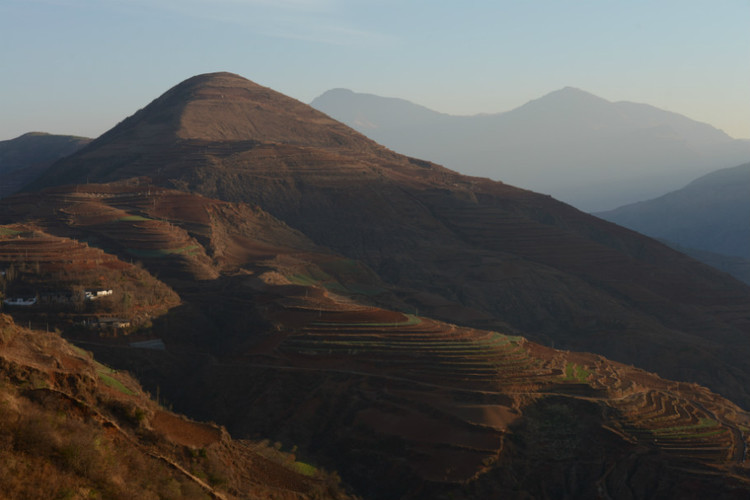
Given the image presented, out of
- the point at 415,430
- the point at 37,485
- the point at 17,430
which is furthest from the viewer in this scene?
the point at 415,430

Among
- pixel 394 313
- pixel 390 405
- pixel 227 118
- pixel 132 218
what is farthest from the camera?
pixel 227 118

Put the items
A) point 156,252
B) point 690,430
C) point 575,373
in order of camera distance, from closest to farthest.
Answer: point 690,430 → point 575,373 → point 156,252

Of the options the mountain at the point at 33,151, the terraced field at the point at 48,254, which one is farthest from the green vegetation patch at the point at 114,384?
the mountain at the point at 33,151

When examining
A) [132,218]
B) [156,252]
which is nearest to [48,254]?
[156,252]

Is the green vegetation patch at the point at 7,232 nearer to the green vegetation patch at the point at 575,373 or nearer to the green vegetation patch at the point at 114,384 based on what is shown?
the green vegetation patch at the point at 114,384

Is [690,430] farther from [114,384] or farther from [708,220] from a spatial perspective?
[708,220]

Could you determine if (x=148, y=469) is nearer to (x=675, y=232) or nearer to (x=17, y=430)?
(x=17, y=430)

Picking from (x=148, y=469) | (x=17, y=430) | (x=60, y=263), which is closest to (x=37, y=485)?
(x=17, y=430)

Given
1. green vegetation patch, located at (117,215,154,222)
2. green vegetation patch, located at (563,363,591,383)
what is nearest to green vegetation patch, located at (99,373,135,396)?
green vegetation patch, located at (563,363,591,383)
